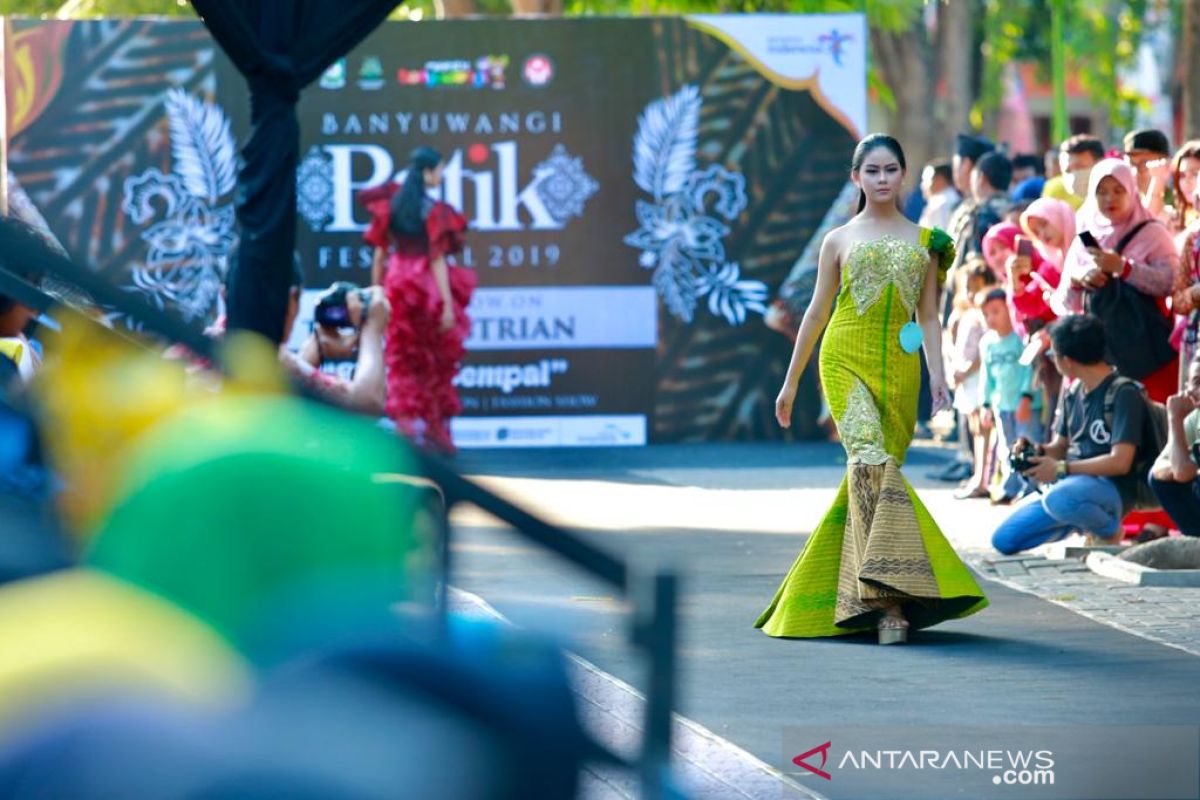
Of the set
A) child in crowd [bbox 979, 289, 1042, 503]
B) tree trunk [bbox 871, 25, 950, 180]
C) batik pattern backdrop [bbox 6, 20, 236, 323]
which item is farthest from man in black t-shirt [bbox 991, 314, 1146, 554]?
tree trunk [bbox 871, 25, 950, 180]

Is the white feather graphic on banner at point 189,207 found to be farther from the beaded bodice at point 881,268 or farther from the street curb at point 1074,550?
the beaded bodice at point 881,268

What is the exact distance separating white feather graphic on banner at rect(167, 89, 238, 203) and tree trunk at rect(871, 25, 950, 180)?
1867 cm

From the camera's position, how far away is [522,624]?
12.6ft

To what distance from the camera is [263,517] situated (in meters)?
3.51

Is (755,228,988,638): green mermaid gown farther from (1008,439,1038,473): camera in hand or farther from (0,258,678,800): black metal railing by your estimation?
(0,258,678,800): black metal railing

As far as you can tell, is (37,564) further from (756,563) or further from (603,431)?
(603,431)

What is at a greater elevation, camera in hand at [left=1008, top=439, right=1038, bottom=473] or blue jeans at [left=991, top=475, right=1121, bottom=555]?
camera in hand at [left=1008, top=439, right=1038, bottom=473]

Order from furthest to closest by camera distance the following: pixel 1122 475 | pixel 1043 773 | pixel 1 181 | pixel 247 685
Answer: pixel 1 181, pixel 1122 475, pixel 1043 773, pixel 247 685

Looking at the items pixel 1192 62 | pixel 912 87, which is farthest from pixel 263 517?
pixel 912 87

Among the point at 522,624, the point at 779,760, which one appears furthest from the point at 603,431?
the point at 522,624

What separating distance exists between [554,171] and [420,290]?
296 centimetres

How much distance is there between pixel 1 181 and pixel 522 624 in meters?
14.8

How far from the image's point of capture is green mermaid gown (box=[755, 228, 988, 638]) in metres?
8.29

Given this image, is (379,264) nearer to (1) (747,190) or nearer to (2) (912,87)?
(1) (747,190)
